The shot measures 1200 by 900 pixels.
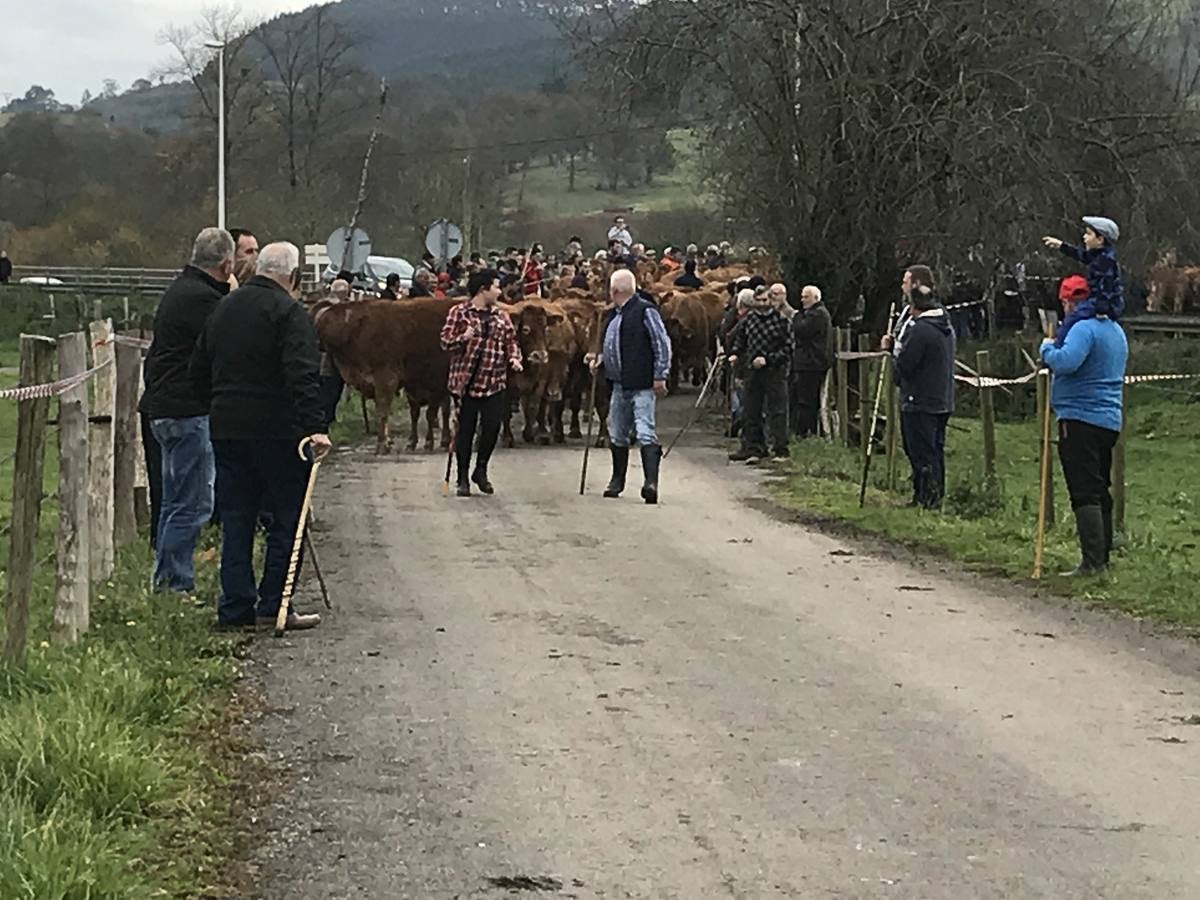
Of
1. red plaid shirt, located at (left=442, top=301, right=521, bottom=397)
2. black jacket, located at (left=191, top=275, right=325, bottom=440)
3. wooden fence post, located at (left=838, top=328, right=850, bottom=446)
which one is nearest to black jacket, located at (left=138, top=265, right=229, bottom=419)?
black jacket, located at (left=191, top=275, right=325, bottom=440)

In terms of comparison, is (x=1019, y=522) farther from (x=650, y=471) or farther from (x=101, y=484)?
(x=101, y=484)

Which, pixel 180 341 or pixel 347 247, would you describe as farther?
pixel 347 247

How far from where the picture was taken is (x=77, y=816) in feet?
20.9

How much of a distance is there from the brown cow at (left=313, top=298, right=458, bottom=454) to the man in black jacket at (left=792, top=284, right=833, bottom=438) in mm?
4016

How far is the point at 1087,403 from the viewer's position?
12344 millimetres

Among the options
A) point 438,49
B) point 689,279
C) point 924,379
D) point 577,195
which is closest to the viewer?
point 924,379

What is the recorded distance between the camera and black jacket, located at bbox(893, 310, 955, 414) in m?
15.9

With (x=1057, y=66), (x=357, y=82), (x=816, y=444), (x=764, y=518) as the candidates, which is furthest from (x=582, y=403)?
(x=357, y=82)

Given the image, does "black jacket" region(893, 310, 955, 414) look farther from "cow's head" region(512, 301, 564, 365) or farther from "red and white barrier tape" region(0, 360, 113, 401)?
"red and white barrier tape" region(0, 360, 113, 401)

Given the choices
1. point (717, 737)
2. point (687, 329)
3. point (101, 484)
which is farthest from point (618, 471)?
point (687, 329)

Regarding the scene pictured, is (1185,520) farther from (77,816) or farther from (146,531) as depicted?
(77,816)

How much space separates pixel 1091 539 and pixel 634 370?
567cm

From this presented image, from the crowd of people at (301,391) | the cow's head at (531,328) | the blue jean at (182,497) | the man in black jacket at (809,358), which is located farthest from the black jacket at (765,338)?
the blue jean at (182,497)

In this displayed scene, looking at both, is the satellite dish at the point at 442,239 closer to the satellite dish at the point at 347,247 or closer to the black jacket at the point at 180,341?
the satellite dish at the point at 347,247
